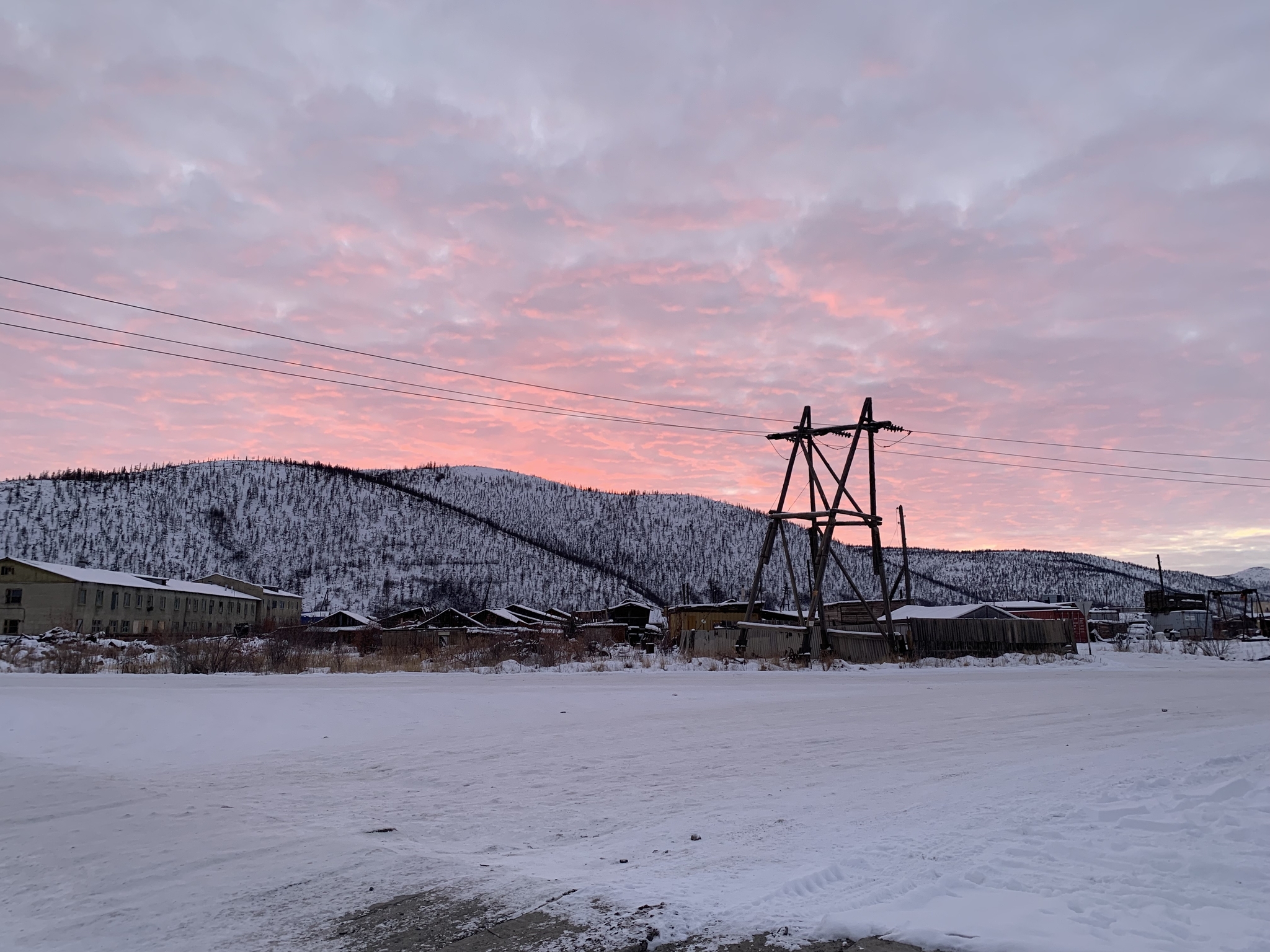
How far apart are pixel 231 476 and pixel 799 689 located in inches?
7544

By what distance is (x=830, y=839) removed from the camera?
5.90 m

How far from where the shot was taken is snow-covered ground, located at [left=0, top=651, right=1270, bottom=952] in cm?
447

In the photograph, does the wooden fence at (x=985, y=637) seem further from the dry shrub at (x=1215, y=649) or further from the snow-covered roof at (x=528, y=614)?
the snow-covered roof at (x=528, y=614)

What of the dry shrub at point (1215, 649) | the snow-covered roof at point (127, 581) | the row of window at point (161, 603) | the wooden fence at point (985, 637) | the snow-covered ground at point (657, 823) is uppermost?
the snow-covered roof at point (127, 581)

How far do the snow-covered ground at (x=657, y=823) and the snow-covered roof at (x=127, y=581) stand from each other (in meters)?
78.0

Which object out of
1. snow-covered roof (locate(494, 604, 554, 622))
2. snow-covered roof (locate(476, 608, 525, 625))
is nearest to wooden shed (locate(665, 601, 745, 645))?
snow-covered roof (locate(476, 608, 525, 625))

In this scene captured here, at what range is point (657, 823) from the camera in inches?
262

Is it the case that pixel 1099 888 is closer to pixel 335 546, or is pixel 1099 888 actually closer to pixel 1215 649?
pixel 1215 649

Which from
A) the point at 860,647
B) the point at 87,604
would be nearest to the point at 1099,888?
the point at 860,647

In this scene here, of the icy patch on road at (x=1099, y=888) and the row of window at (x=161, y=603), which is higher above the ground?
the row of window at (x=161, y=603)

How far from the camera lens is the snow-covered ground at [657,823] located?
4.47 m

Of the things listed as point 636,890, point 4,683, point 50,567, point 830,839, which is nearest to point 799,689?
point 830,839

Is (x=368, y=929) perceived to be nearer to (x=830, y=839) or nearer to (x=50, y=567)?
(x=830, y=839)

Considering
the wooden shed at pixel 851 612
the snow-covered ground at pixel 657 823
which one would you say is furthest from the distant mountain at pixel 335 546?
the snow-covered ground at pixel 657 823
